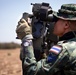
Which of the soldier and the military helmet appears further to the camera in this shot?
the military helmet

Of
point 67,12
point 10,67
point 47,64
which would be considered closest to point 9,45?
point 10,67

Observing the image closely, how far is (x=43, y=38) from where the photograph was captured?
5.29m

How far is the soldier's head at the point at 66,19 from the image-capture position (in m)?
3.81

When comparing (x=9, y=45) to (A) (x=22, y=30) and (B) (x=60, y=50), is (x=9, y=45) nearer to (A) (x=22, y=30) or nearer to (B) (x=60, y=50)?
(A) (x=22, y=30)

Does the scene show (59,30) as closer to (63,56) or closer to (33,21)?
(63,56)

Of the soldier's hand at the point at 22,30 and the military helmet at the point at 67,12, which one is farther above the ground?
the military helmet at the point at 67,12

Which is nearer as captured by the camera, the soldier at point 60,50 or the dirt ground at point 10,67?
the soldier at point 60,50

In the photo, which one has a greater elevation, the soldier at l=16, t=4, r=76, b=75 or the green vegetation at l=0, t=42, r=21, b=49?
the soldier at l=16, t=4, r=76, b=75

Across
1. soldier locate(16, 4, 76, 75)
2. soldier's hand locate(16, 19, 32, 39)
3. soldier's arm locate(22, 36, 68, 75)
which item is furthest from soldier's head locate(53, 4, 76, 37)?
soldier's hand locate(16, 19, 32, 39)

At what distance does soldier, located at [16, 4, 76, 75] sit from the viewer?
359 cm

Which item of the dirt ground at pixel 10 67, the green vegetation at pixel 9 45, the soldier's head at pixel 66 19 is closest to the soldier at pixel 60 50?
the soldier's head at pixel 66 19

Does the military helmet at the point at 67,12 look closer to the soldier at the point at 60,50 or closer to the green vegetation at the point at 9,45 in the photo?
the soldier at the point at 60,50

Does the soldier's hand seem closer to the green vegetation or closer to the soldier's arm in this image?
the soldier's arm

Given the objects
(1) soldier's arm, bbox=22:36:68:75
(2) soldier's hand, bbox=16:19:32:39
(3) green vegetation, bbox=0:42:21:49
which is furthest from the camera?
(3) green vegetation, bbox=0:42:21:49
